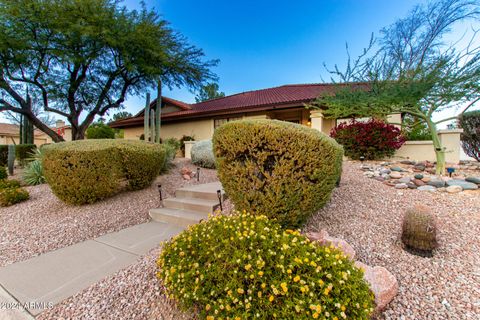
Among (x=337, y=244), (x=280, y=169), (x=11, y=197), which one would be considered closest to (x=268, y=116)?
(x=280, y=169)

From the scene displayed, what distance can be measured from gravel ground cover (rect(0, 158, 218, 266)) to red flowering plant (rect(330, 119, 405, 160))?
6.46 metres

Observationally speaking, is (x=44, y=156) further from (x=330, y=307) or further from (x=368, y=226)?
(x=368, y=226)

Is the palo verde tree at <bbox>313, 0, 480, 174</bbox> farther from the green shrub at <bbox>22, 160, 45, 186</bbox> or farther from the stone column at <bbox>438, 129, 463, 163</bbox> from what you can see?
the green shrub at <bbox>22, 160, 45, 186</bbox>

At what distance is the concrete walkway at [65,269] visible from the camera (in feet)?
6.91

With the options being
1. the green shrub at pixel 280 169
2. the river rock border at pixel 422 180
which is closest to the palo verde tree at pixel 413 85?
the river rock border at pixel 422 180

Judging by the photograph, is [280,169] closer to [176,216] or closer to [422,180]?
[176,216]

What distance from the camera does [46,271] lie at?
2.62 meters

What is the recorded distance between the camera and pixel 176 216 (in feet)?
13.2

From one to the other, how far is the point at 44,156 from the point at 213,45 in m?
11.1

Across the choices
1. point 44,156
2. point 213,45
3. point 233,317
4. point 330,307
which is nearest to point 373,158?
point 330,307

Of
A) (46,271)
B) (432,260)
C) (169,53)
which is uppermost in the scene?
(169,53)

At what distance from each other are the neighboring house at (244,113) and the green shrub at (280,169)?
5996 millimetres

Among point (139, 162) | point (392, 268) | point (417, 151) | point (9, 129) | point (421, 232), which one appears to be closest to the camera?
point (392, 268)

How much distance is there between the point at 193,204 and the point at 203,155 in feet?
12.7
